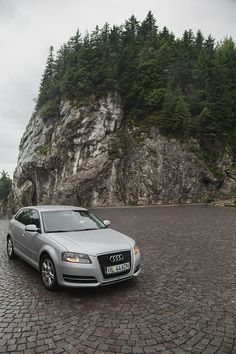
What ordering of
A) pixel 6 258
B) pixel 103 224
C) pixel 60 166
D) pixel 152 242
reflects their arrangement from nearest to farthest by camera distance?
1. pixel 103 224
2. pixel 6 258
3. pixel 152 242
4. pixel 60 166

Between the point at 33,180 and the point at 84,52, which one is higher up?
the point at 84,52

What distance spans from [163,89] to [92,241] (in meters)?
36.7

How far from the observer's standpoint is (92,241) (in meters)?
5.98

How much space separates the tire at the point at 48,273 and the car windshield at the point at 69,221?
2.46 ft

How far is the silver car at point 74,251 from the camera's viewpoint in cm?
548

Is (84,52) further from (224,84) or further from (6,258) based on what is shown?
(6,258)

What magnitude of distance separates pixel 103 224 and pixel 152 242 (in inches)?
145

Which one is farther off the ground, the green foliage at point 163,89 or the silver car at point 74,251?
the green foliage at point 163,89

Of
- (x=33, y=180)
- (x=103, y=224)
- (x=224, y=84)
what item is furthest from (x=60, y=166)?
(x=103, y=224)

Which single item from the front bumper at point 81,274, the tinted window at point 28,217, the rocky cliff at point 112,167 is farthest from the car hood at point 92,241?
the rocky cliff at point 112,167

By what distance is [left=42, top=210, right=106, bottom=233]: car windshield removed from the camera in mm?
6809

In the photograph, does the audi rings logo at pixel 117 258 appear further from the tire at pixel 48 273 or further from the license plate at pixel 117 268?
the tire at pixel 48 273

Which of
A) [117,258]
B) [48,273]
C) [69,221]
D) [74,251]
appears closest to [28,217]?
[69,221]

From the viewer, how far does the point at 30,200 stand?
4562cm
